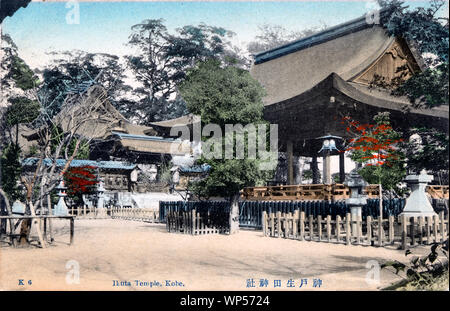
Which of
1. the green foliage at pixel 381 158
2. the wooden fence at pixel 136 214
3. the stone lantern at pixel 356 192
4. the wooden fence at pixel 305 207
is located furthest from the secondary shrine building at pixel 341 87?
the wooden fence at pixel 136 214

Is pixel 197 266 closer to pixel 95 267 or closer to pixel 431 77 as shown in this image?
pixel 95 267

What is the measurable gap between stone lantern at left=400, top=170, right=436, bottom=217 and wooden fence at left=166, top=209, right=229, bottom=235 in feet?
17.7

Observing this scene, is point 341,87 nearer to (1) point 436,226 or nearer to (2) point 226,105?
(2) point 226,105

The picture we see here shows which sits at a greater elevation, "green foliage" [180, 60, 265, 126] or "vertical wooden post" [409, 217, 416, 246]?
"green foliage" [180, 60, 265, 126]

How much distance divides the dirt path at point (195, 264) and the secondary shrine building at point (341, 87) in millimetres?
5224

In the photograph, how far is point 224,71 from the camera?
453 inches

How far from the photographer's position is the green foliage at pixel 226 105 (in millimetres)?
11367

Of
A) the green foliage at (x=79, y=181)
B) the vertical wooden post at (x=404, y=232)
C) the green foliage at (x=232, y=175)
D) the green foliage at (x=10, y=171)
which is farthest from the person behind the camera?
the green foliage at (x=79, y=181)

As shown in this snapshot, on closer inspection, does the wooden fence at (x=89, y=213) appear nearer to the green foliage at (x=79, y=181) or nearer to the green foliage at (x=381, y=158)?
the green foliage at (x=79, y=181)

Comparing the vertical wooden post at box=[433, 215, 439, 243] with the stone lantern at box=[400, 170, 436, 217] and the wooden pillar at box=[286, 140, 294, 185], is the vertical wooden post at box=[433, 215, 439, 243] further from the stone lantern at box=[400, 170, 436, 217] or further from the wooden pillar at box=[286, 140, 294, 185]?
the wooden pillar at box=[286, 140, 294, 185]

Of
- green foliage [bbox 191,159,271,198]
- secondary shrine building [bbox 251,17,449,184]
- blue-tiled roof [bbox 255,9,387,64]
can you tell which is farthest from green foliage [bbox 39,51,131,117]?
green foliage [bbox 191,159,271,198]

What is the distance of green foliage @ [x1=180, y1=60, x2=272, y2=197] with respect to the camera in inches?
448

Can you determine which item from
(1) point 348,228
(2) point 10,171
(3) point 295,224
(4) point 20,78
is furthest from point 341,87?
(4) point 20,78

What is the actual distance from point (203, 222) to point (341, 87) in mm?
5924
